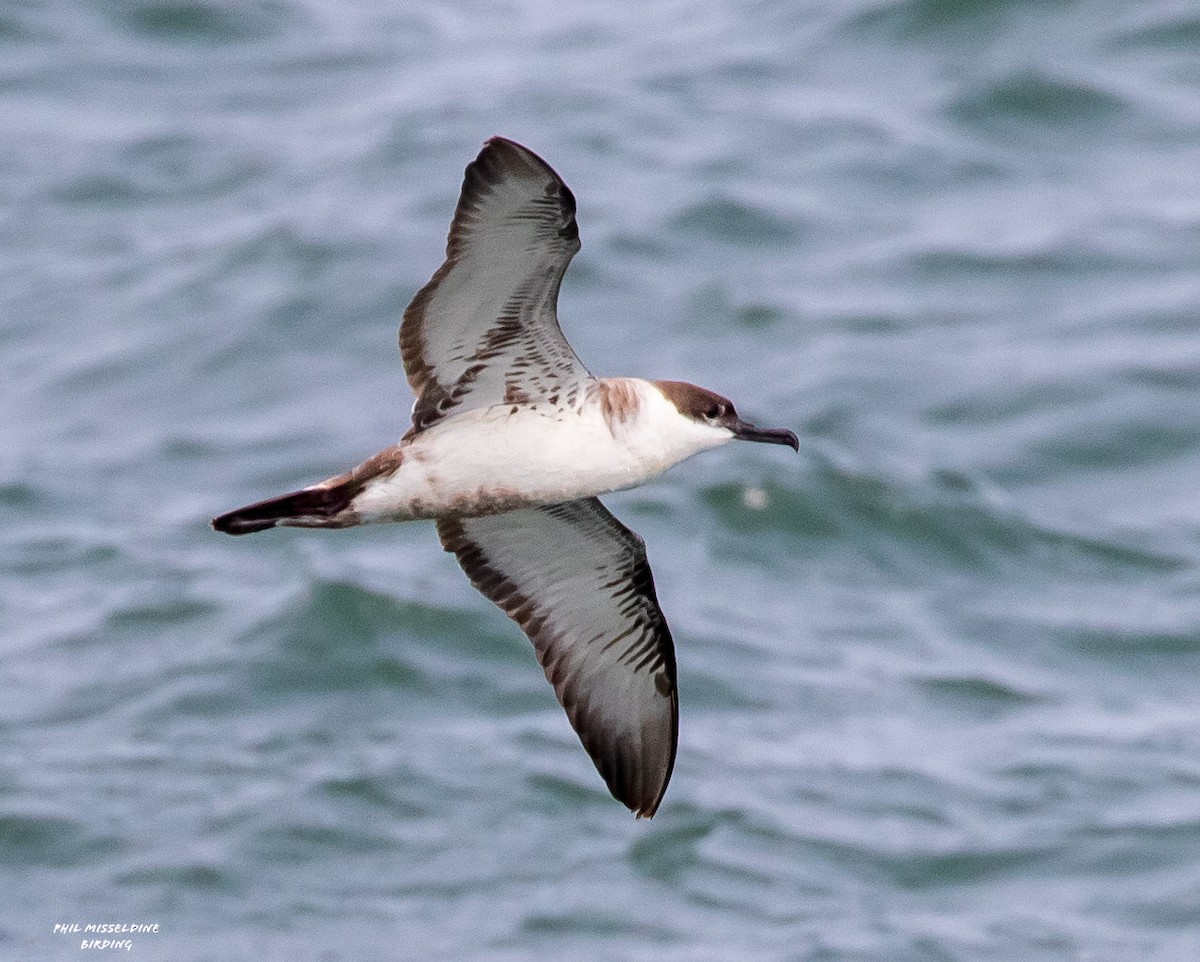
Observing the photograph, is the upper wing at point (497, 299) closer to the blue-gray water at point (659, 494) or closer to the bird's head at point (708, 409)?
the bird's head at point (708, 409)

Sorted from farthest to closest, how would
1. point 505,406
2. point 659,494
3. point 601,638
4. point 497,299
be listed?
point 659,494 → point 601,638 → point 505,406 → point 497,299

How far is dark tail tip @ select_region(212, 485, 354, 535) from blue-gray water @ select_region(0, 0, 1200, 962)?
5.92 meters

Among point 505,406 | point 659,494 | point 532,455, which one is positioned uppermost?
point 505,406

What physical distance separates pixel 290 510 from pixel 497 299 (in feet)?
3.27

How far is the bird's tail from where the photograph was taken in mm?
7414

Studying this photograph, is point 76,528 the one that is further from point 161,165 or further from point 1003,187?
point 1003,187

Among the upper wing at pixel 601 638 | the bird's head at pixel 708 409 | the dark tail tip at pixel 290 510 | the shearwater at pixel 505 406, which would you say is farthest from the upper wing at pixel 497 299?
the upper wing at pixel 601 638

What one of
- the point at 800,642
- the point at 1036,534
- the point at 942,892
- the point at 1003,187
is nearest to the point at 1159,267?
the point at 1003,187

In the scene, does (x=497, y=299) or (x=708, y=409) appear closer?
(x=497, y=299)

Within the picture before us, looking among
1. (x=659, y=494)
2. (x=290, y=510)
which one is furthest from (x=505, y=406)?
(x=659, y=494)

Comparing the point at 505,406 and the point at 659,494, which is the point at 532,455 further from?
the point at 659,494

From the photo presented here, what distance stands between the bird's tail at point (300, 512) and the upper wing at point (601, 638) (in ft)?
3.04

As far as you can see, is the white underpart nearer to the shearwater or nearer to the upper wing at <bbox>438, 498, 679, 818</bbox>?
the shearwater

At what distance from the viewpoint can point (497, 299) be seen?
744 cm
